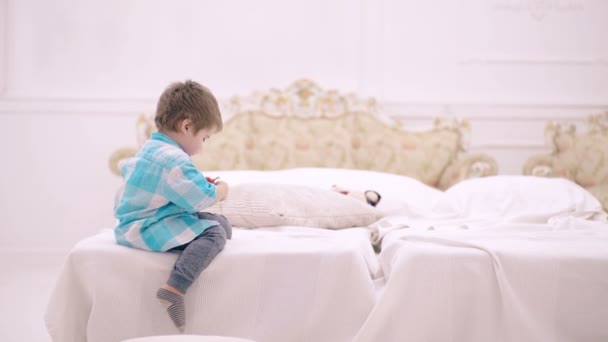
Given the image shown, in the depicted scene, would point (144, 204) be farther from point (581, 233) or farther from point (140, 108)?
point (140, 108)

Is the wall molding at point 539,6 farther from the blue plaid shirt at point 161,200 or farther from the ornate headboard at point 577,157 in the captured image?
the blue plaid shirt at point 161,200

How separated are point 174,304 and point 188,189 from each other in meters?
0.33

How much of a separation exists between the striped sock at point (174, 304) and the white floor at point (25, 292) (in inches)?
38.9

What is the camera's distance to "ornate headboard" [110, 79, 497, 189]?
3.71 metres

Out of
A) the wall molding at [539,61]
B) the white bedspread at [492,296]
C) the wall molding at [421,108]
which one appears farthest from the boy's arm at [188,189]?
the wall molding at [539,61]

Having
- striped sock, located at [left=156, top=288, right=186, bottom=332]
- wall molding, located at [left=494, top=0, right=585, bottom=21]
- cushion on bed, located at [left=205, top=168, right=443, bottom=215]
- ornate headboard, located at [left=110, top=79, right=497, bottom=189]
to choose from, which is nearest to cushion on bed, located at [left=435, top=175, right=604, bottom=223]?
cushion on bed, located at [left=205, top=168, right=443, bottom=215]

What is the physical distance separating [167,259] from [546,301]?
3.51 feet

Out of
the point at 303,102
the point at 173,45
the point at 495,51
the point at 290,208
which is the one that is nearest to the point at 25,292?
the point at 290,208

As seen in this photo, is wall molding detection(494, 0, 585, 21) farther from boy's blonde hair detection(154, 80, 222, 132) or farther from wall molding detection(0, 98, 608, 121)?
boy's blonde hair detection(154, 80, 222, 132)

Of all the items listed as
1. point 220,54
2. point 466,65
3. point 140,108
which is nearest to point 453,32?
point 466,65

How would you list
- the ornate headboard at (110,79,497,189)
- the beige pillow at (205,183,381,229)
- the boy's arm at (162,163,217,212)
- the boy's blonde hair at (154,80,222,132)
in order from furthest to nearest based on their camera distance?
the ornate headboard at (110,79,497,189), the beige pillow at (205,183,381,229), the boy's blonde hair at (154,80,222,132), the boy's arm at (162,163,217,212)

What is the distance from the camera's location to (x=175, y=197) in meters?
1.79

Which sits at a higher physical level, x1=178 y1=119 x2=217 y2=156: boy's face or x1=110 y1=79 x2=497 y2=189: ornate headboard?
x1=178 y1=119 x2=217 y2=156: boy's face

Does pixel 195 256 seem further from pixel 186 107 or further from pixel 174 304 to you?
pixel 186 107
